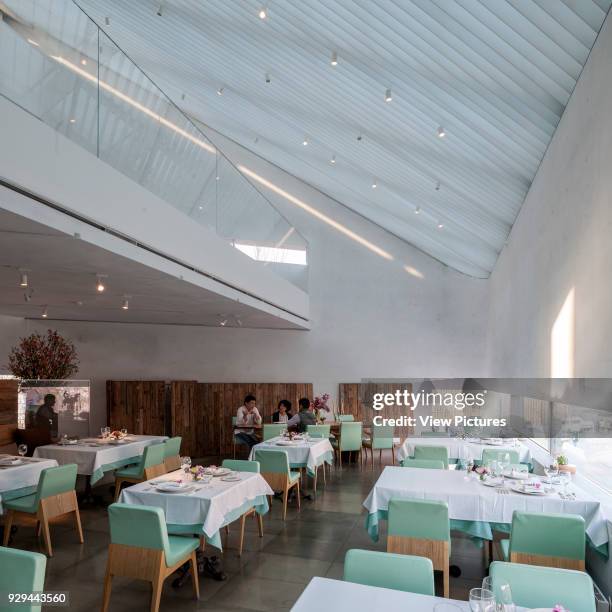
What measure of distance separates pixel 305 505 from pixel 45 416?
4.39 meters

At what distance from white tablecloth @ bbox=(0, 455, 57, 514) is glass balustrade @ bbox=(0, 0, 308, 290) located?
11.3ft

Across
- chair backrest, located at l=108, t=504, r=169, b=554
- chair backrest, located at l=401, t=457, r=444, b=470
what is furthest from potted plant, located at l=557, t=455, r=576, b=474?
chair backrest, located at l=108, t=504, r=169, b=554

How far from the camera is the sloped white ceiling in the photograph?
14.6 feet

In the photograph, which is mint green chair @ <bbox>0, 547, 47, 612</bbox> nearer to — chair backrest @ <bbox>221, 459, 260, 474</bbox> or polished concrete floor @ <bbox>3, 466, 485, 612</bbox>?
polished concrete floor @ <bbox>3, 466, 485, 612</bbox>

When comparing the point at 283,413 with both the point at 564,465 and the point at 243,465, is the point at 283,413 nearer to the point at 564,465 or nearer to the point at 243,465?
the point at 243,465

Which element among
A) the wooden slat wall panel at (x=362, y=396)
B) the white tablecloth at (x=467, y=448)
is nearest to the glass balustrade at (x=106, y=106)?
the white tablecloth at (x=467, y=448)

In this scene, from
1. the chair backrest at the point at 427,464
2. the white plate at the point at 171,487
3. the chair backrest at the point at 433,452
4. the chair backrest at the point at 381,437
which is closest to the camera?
the white plate at the point at 171,487

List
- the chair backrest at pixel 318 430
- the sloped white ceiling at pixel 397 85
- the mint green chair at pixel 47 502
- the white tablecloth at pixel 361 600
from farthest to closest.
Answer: the chair backrest at pixel 318 430, the mint green chair at pixel 47 502, the sloped white ceiling at pixel 397 85, the white tablecloth at pixel 361 600

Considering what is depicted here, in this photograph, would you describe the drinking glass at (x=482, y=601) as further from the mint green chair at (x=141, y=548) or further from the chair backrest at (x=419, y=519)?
the mint green chair at (x=141, y=548)

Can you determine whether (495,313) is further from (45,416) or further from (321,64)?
(45,416)

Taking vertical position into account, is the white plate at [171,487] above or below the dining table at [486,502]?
above

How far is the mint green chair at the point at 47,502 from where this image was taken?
5.45 m

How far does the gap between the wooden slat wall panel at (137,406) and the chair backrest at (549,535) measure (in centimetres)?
928

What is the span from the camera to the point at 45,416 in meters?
8.46
